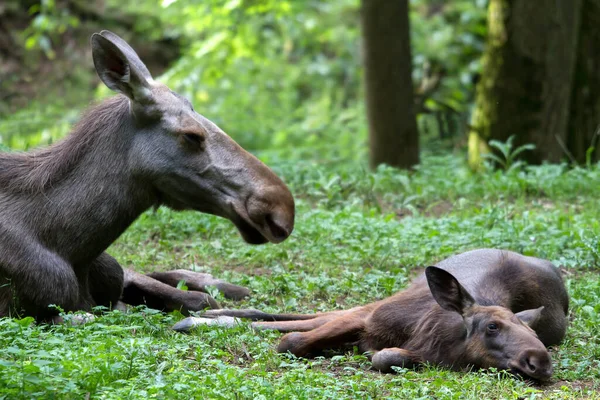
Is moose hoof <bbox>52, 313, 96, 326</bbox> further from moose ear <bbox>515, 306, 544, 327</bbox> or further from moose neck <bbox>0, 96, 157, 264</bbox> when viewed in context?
moose ear <bbox>515, 306, 544, 327</bbox>

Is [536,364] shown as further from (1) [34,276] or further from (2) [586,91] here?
(2) [586,91]

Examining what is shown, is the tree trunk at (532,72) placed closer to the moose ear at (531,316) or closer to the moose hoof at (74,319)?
the moose ear at (531,316)

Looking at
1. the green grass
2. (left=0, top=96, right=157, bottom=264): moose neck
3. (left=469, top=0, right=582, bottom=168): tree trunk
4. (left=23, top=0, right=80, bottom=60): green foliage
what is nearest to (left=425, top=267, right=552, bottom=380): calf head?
the green grass

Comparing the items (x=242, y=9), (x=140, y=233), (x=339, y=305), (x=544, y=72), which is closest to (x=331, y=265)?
(x=339, y=305)

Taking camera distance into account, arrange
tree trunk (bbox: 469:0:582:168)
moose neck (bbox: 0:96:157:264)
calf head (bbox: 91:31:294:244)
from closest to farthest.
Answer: calf head (bbox: 91:31:294:244), moose neck (bbox: 0:96:157:264), tree trunk (bbox: 469:0:582:168)

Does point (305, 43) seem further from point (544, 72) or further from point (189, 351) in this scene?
point (189, 351)

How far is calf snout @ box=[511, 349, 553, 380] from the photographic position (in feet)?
17.5

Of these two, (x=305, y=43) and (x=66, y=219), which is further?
(x=305, y=43)

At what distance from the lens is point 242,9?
15086mm

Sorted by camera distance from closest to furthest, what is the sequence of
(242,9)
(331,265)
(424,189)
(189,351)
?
(189,351) → (331,265) → (424,189) → (242,9)

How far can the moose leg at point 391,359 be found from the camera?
5746 millimetres

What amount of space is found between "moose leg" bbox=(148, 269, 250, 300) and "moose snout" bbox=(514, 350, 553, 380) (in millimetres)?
2543

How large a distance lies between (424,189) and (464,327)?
4.61 meters

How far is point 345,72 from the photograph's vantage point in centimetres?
2194
